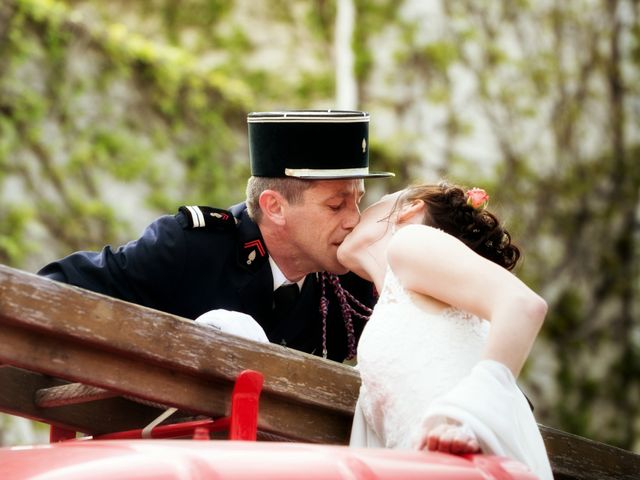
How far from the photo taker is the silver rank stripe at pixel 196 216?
10.3ft

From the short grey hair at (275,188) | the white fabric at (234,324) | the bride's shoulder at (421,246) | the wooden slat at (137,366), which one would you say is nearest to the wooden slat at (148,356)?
the wooden slat at (137,366)

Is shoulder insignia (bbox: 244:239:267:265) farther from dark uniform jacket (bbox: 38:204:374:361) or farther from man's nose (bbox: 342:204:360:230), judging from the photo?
man's nose (bbox: 342:204:360:230)

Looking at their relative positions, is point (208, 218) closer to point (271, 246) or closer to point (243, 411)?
point (271, 246)

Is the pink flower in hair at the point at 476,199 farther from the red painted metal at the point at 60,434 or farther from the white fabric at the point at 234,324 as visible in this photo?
the red painted metal at the point at 60,434

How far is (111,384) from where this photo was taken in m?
2.03

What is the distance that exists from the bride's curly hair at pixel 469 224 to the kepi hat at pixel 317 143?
0.91ft

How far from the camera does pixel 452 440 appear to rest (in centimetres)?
192

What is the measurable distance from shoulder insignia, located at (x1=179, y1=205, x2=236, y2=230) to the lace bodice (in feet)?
2.64

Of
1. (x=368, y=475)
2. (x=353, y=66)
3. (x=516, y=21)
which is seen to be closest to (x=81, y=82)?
(x=353, y=66)

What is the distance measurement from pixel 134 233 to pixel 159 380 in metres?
5.12

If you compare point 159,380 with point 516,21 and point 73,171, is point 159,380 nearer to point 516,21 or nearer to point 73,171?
point 73,171

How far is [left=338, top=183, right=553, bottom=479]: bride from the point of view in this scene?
204 centimetres

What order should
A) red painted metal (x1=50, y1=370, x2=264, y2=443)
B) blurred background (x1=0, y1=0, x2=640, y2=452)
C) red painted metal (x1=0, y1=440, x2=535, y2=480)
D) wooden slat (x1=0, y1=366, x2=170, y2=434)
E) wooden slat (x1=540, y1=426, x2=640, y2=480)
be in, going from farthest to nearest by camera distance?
blurred background (x1=0, y1=0, x2=640, y2=452) < wooden slat (x1=540, y1=426, x2=640, y2=480) < wooden slat (x1=0, y1=366, x2=170, y2=434) < red painted metal (x1=50, y1=370, x2=264, y2=443) < red painted metal (x1=0, y1=440, x2=535, y2=480)

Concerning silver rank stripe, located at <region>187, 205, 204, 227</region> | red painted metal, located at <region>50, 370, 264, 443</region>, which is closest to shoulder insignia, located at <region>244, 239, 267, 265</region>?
silver rank stripe, located at <region>187, 205, 204, 227</region>
